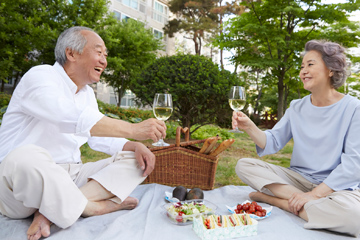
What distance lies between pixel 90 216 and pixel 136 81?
222 inches

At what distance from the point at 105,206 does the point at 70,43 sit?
1.57 m

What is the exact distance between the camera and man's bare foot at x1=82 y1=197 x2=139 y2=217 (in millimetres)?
2661

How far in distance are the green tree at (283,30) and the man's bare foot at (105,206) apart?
11.0 meters

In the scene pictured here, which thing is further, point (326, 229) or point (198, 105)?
point (198, 105)

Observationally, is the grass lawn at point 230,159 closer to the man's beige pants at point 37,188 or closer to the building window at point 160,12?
the man's beige pants at point 37,188

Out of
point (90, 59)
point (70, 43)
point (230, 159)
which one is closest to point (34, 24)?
point (230, 159)

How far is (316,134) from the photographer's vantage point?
3.08m

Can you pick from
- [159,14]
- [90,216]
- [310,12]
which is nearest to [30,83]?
[90,216]

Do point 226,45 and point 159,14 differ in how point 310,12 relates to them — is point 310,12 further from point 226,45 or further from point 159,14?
point 159,14

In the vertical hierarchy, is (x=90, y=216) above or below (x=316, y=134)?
below

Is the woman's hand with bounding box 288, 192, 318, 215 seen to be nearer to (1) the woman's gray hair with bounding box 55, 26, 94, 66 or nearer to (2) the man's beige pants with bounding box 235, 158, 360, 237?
(2) the man's beige pants with bounding box 235, 158, 360, 237

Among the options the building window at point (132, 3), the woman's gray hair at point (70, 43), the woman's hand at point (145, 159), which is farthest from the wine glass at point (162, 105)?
the building window at point (132, 3)

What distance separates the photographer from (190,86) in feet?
24.0

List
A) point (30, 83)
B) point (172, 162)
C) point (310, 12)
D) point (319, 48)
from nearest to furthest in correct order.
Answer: point (30, 83), point (319, 48), point (172, 162), point (310, 12)
